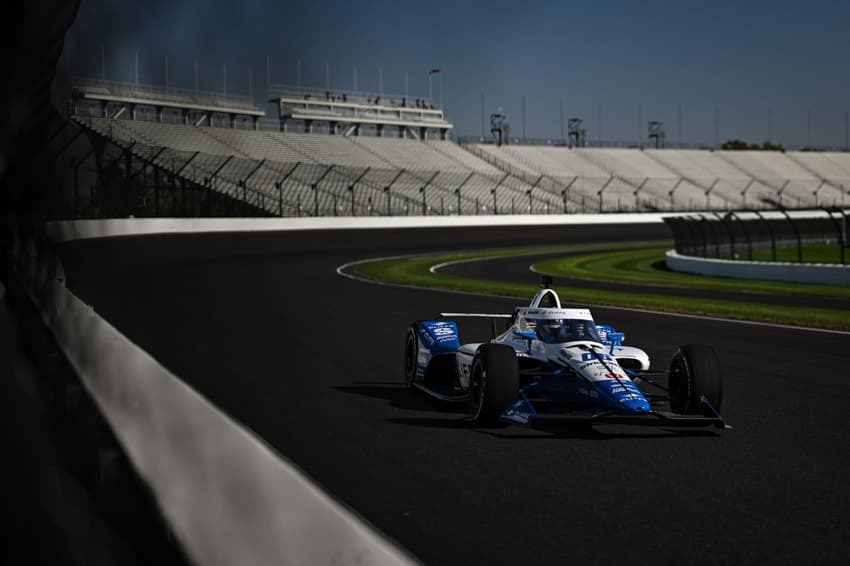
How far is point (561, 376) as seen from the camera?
315 inches

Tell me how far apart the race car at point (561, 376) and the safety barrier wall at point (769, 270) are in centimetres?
1504

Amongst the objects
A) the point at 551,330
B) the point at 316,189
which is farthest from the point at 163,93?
the point at 316,189

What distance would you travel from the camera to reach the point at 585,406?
315 inches

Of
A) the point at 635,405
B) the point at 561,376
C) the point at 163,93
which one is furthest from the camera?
the point at 561,376

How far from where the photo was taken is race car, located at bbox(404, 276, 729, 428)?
7.34m

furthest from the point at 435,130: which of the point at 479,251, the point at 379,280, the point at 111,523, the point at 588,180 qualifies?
the point at 111,523

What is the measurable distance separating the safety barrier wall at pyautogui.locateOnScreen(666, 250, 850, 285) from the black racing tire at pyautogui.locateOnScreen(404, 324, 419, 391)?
15432 mm

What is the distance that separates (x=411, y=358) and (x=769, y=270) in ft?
56.4

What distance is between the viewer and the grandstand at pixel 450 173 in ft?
167

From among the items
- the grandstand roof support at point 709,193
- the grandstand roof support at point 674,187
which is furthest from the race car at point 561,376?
the grandstand roof support at point 709,193

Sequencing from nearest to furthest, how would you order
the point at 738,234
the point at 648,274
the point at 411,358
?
the point at 411,358 → the point at 648,274 → the point at 738,234

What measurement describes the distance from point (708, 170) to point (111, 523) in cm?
9279

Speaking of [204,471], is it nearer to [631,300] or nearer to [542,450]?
[542,450]

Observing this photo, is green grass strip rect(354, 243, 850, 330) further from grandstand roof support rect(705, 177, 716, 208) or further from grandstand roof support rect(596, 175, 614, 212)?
grandstand roof support rect(705, 177, 716, 208)
